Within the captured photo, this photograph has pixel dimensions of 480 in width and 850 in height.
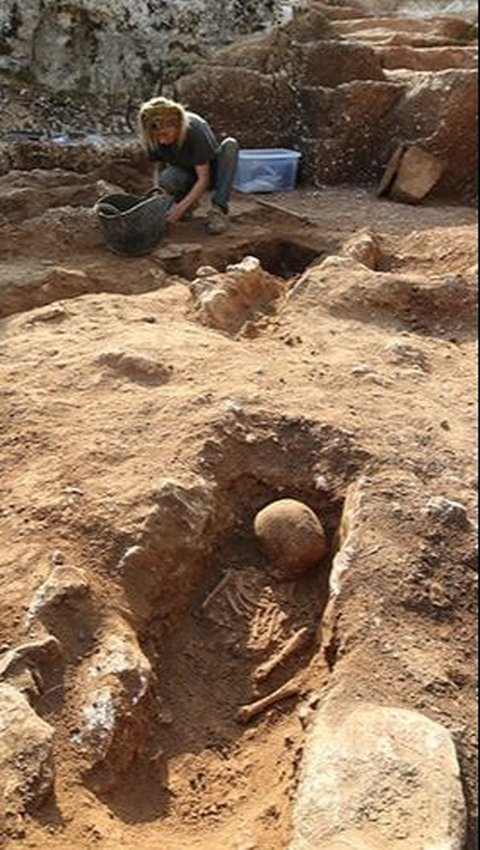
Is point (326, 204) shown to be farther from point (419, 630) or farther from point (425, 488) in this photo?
point (419, 630)

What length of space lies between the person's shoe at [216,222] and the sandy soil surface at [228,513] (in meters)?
0.96

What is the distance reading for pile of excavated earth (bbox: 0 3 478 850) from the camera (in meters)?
2.04

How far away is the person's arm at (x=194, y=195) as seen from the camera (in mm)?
5281

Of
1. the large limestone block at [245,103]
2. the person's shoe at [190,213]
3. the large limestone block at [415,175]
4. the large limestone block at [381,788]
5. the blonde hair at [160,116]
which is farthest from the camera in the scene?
the large limestone block at [245,103]

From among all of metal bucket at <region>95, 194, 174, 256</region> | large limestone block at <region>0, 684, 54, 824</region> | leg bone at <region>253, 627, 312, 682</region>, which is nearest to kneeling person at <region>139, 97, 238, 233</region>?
metal bucket at <region>95, 194, 174, 256</region>

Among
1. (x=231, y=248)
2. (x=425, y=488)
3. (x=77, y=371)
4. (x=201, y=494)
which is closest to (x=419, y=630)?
(x=425, y=488)

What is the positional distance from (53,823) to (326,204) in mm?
4514

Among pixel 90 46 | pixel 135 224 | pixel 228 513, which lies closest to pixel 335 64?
pixel 90 46

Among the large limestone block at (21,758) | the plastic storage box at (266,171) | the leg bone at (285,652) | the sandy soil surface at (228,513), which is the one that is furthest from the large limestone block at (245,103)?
the large limestone block at (21,758)

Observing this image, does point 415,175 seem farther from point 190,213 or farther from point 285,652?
point 285,652

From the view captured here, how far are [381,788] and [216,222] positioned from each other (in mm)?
3810

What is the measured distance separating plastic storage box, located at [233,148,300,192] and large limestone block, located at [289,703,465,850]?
4.65 meters

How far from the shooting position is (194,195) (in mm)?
5332

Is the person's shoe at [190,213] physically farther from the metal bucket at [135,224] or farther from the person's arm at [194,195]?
the metal bucket at [135,224]
